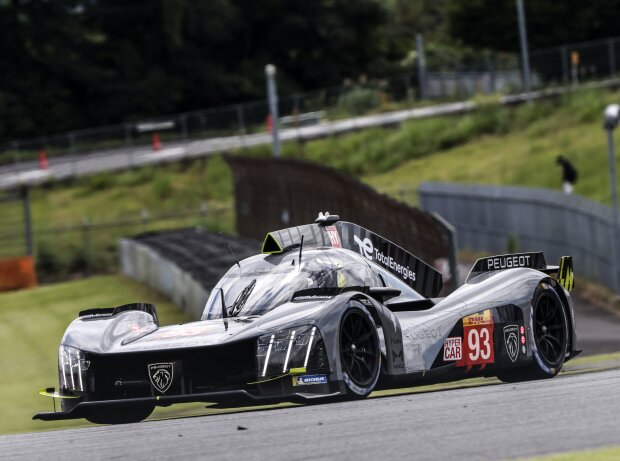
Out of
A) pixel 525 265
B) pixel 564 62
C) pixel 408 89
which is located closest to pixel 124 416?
pixel 525 265

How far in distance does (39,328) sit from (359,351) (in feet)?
52.8

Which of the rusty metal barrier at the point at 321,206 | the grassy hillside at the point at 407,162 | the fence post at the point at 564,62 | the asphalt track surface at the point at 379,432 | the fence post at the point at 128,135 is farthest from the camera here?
the fence post at the point at 564,62

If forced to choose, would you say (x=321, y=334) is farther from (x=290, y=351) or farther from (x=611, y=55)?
(x=611, y=55)

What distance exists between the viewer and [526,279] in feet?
40.8

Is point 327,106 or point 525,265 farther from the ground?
point 327,106

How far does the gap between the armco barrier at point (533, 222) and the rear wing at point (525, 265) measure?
12.8 metres

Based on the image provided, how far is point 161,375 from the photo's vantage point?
1005 centimetres

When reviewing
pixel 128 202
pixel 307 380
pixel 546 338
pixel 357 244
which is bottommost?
pixel 546 338

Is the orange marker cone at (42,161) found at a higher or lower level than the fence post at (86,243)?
higher

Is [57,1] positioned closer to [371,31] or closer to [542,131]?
[371,31]

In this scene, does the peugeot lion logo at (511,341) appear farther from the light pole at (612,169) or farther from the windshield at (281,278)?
the light pole at (612,169)

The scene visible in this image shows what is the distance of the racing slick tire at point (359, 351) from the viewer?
10244mm

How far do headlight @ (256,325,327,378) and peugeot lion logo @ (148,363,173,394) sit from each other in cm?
66

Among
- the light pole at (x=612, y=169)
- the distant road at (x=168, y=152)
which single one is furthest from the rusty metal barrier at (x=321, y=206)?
the distant road at (x=168, y=152)
